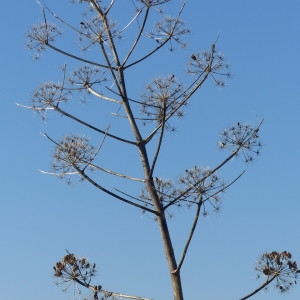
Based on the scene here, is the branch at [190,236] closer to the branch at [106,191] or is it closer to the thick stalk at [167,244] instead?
the thick stalk at [167,244]

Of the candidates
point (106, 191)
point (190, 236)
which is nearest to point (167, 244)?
point (190, 236)

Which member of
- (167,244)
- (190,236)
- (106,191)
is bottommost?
(167,244)

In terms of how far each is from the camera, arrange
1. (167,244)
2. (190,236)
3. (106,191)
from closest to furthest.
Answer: (167,244) < (190,236) < (106,191)

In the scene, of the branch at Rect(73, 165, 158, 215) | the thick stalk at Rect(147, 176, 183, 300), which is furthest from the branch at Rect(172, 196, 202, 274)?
the branch at Rect(73, 165, 158, 215)

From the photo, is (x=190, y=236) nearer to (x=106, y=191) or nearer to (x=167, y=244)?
(x=167, y=244)

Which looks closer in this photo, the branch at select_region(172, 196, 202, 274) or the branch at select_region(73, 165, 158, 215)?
the branch at select_region(172, 196, 202, 274)

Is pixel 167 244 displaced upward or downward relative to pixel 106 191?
downward

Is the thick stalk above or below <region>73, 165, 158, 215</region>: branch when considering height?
below

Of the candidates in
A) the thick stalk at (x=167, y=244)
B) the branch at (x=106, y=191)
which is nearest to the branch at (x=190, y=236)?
the thick stalk at (x=167, y=244)

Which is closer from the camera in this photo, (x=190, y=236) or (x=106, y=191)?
(x=190, y=236)

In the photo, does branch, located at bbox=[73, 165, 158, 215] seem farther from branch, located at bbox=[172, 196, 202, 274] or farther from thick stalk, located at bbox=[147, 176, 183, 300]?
branch, located at bbox=[172, 196, 202, 274]

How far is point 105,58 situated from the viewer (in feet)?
26.5

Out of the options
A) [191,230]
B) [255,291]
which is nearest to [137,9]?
[191,230]

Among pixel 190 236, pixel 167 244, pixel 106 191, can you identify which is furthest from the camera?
pixel 106 191
